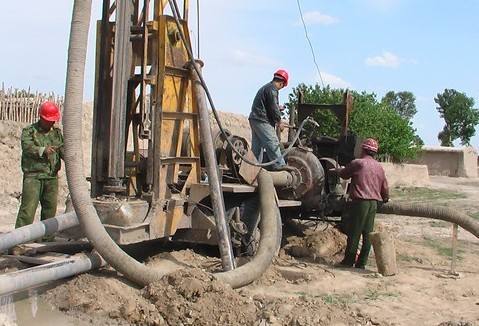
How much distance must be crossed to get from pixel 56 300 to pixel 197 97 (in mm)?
2794

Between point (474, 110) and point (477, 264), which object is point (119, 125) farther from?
point (474, 110)

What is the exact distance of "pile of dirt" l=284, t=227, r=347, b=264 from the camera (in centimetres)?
906

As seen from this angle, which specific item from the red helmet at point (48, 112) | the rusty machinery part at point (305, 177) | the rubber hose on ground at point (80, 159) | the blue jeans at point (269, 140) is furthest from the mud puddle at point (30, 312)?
the rusty machinery part at point (305, 177)

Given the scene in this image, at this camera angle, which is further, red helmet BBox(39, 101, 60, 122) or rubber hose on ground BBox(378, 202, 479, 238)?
rubber hose on ground BBox(378, 202, 479, 238)

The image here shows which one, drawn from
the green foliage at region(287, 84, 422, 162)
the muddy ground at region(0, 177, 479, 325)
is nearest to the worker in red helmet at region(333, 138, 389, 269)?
the muddy ground at region(0, 177, 479, 325)

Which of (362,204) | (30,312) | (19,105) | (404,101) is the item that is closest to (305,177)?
(362,204)

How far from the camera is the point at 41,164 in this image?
748 centimetres

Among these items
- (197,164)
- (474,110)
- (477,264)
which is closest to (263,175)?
(197,164)

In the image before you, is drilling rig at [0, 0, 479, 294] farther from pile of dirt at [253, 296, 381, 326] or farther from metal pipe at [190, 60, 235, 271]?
pile of dirt at [253, 296, 381, 326]

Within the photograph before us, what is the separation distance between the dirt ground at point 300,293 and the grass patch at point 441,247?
0.07 ft

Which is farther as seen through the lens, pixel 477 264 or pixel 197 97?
pixel 477 264

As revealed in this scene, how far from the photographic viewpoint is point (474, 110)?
6266 centimetres

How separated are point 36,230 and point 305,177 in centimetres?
457

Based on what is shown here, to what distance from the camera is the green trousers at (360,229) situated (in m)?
8.40
